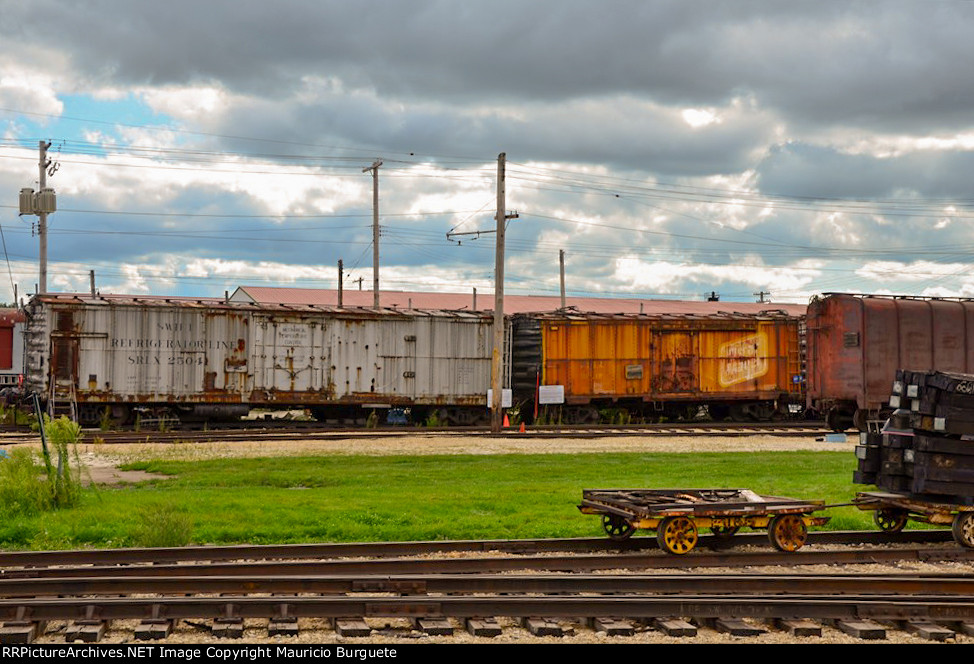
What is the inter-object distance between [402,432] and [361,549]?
17.1 metres

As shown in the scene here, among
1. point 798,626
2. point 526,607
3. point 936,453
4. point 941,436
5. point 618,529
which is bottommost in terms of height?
point 798,626

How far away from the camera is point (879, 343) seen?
28875 mm

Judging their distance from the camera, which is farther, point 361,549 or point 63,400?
point 63,400

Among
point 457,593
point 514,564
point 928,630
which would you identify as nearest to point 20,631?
point 457,593

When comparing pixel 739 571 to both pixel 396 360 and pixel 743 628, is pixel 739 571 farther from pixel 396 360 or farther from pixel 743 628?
pixel 396 360

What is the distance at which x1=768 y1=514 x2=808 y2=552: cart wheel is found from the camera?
1188cm

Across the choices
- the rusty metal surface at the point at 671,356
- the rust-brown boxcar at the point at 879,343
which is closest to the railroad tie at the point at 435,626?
the rust-brown boxcar at the point at 879,343

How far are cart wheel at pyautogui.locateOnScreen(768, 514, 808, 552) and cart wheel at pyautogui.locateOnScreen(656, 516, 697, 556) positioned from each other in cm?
107

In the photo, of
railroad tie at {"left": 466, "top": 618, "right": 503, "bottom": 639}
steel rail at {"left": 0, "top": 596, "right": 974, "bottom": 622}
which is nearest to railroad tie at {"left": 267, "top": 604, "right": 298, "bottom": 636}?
steel rail at {"left": 0, "top": 596, "right": 974, "bottom": 622}

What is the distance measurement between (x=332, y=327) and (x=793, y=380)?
1662 cm

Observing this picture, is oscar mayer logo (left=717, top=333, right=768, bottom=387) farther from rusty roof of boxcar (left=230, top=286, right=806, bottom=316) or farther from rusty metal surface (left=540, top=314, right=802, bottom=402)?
rusty roof of boxcar (left=230, top=286, right=806, bottom=316)

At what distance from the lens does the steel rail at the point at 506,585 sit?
9.22 metres

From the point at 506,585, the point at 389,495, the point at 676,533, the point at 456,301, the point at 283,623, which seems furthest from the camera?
the point at 456,301

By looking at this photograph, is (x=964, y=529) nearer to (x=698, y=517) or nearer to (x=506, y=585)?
(x=698, y=517)
